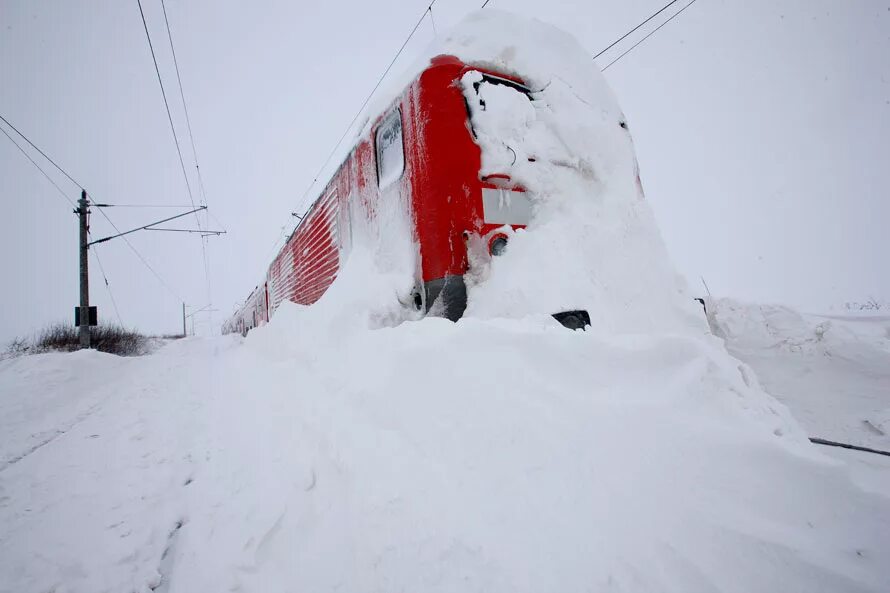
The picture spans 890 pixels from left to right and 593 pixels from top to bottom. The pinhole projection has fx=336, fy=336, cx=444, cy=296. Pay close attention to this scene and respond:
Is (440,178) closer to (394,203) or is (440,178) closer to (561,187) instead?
(394,203)

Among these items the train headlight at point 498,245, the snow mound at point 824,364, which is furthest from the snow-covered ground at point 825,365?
the train headlight at point 498,245

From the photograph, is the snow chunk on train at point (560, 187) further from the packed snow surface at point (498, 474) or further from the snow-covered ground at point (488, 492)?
the snow-covered ground at point (488, 492)

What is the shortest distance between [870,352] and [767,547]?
5.90 feet

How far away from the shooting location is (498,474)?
1019 millimetres

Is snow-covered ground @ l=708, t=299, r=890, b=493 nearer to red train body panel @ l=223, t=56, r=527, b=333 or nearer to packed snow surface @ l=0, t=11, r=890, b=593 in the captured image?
packed snow surface @ l=0, t=11, r=890, b=593

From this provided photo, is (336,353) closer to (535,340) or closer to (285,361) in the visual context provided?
(285,361)

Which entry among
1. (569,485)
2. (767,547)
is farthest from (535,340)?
(767,547)

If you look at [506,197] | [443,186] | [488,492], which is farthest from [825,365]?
[443,186]

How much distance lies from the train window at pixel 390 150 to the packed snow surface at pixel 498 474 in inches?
26.2

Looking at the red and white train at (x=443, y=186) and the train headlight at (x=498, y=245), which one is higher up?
the red and white train at (x=443, y=186)

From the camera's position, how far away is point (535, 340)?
128cm

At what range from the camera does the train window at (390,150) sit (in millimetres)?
2443

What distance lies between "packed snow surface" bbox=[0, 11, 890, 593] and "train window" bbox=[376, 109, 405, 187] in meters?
0.67


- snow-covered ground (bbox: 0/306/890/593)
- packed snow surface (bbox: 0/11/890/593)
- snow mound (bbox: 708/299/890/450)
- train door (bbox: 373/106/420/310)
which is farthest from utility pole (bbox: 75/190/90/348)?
snow mound (bbox: 708/299/890/450)
